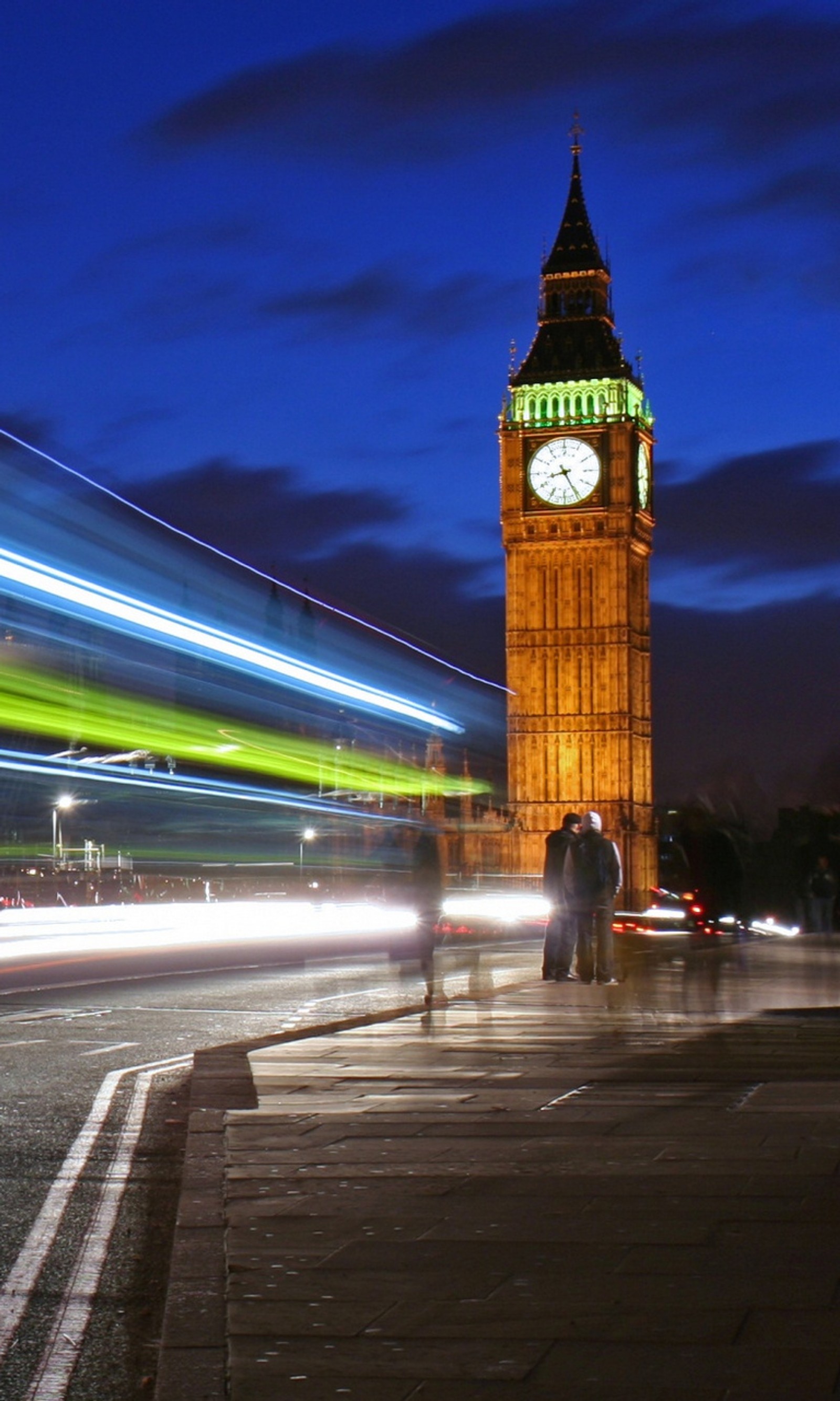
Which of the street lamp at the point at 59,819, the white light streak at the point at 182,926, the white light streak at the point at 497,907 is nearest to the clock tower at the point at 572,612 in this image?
the white light streak at the point at 497,907

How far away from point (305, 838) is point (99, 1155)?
89.4 ft

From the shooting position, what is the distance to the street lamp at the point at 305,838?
36000mm

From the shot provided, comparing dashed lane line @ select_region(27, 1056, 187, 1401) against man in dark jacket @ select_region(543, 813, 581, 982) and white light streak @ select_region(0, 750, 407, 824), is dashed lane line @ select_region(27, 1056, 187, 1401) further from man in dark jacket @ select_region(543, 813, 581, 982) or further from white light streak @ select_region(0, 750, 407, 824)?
white light streak @ select_region(0, 750, 407, 824)

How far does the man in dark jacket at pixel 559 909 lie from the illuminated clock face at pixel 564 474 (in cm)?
8316

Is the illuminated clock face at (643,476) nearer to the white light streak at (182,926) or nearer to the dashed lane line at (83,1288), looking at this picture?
the white light streak at (182,926)

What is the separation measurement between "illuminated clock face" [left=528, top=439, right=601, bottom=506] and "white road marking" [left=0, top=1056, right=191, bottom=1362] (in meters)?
92.4

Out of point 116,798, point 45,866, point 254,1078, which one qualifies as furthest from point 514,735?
point 254,1078

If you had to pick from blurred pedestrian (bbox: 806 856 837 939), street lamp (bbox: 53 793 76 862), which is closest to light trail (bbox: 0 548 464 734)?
street lamp (bbox: 53 793 76 862)

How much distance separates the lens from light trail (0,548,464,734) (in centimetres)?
2619

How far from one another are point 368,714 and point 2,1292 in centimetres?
4149

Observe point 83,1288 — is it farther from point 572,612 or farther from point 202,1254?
point 572,612

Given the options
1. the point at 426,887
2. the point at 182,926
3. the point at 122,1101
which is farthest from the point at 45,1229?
the point at 182,926

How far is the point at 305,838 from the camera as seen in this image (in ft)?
119

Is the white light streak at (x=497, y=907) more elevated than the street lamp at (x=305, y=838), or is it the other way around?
the street lamp at (x=305, y=838)
